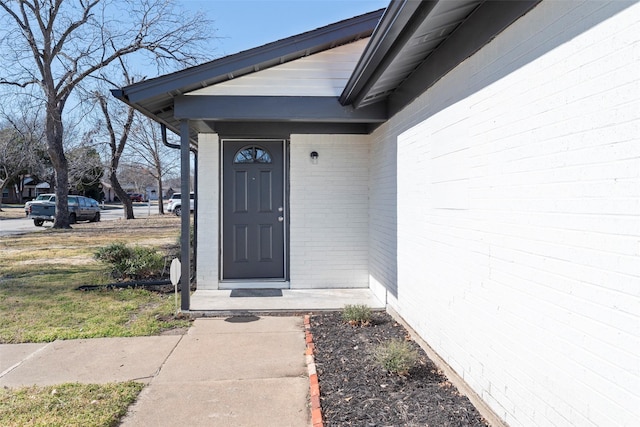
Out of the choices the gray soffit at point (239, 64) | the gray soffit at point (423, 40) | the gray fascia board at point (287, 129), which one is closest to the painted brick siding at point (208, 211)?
the gray fascia board at point (287, 129)

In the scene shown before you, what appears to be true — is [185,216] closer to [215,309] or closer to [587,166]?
[215,309]

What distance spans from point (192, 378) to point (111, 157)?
25.1m

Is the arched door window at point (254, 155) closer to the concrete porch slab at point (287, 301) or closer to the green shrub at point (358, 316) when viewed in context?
the concrete porch slab at point (287, 301)

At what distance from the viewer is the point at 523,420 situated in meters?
2.62

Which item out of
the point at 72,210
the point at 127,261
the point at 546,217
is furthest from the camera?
the point at 72,210

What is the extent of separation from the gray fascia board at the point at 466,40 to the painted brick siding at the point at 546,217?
0.07 m

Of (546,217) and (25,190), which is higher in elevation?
(25,190)

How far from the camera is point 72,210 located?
82.3 ft

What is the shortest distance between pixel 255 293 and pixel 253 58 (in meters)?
3.30

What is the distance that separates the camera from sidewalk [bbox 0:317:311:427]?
3312 millimetres

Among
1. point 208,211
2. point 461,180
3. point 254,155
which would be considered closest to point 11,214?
point 208,211

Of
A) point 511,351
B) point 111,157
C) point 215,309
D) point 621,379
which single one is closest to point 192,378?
point 215,309

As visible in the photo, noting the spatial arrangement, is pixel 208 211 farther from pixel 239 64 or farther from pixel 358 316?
pixel 358 316

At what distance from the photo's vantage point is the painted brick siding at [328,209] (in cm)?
725
